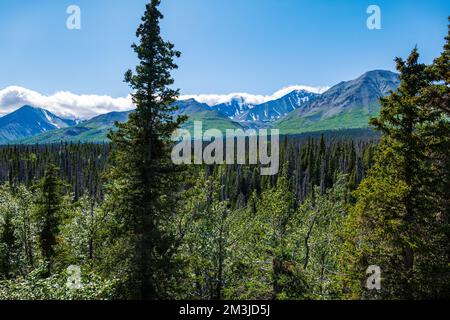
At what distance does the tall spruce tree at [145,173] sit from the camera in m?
17.0

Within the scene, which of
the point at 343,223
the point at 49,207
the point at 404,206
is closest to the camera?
the point at 404,206

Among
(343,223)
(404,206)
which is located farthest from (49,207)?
(404,206)

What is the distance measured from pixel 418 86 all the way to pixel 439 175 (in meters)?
4.51

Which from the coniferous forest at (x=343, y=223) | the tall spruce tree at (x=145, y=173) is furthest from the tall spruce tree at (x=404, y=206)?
the tall spruce tree at (x=145, y=173)

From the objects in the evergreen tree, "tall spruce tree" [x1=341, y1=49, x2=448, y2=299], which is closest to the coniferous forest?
"tall spruce tree" [x1=341, y1=49, x2=448, y2=299]

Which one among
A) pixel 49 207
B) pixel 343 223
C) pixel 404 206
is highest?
pixel 404 206

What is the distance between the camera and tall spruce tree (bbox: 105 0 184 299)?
1702 cm

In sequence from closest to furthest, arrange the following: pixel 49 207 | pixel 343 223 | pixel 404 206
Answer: pixel 404 206, pixel 343 223, pixel 49 207

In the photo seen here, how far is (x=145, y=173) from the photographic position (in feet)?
56.6

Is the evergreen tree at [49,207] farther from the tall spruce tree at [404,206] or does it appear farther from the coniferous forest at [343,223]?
the tall spruce tree at [404,206]

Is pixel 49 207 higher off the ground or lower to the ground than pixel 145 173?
lower

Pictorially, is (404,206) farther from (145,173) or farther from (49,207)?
(49,207)

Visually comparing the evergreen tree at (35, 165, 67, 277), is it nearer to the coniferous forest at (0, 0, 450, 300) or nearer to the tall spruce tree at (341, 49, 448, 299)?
the coniferous forest at (0, 0, 450, 300)
